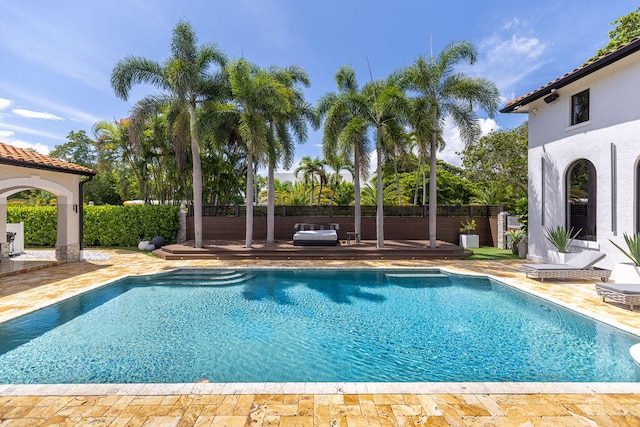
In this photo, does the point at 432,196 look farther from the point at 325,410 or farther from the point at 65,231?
the point at 65,231

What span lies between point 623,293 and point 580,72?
715 cm

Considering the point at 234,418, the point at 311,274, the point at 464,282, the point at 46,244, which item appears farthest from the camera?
the point at 46,244

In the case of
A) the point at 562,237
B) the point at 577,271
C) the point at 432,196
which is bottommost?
the point at 577,271

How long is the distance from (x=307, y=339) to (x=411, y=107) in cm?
1138

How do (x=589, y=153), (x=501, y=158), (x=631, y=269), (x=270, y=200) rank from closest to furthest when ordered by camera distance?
(x=631, y=269) → (x=589, y=153) → (x=270, y=200) → (x=501, y=158)

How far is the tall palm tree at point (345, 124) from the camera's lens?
1379 cm

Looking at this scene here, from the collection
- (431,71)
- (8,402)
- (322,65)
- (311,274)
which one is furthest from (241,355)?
(322,65)

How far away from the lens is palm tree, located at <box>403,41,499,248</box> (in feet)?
43.3

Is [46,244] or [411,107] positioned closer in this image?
[411,107]

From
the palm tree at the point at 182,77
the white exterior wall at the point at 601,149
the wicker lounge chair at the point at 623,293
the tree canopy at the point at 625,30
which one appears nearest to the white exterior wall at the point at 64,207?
the palm tree at the point at 182,77

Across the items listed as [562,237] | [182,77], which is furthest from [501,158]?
[182,77]

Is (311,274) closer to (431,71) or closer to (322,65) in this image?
(431,71)

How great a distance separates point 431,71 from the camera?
1341 cm

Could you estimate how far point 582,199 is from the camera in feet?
35.1
